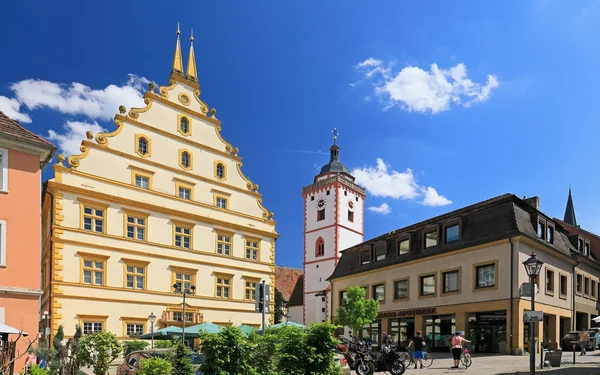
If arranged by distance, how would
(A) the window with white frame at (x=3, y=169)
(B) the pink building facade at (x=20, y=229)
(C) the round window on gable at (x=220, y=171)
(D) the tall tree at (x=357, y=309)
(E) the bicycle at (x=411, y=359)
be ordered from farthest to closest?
1. (C) the round window on gable at (x=220, y=171)
2. (D) the tall tree at (x=357, y=309)
3. (E) the bicycle at (x=411, y=359)
4. (A) the window with white frame at (x=3, y=169)
5. (B) the pink building facade at (x=20, y=229)

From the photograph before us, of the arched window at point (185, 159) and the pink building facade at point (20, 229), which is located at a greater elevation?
the arched window at point (185, 159)

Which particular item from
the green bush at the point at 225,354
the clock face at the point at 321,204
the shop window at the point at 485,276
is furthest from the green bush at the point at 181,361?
the clock face at the point at 321,204

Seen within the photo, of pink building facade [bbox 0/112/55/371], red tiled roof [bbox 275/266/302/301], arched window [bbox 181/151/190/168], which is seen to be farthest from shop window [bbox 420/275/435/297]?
red tiled roof [bbox 275/266/302/301]

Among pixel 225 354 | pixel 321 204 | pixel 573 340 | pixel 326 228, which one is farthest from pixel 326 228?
pixel 225 354

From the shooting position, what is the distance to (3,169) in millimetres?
21219

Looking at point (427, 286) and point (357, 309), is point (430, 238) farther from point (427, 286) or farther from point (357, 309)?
point (357, 309)

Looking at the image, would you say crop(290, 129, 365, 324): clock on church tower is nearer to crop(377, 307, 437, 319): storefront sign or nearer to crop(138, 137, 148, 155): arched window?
crop(377, 307, 437, 319): storefront sign

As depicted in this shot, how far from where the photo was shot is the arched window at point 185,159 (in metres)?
37.3

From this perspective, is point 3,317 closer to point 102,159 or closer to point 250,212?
point 102,159

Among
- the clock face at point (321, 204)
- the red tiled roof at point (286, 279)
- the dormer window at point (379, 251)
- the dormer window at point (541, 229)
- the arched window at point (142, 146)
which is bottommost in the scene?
the red tiled roof at point (286, 279)

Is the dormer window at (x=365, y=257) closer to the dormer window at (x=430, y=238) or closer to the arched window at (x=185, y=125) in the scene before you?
the dormer window at (x=430, y=238)

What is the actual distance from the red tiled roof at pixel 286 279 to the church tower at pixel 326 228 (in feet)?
46.1

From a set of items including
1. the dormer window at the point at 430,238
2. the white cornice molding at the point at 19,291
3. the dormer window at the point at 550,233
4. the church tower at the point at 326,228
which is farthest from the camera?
the church tower at the point at 326,228

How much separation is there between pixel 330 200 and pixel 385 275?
31740mm
